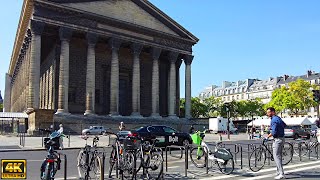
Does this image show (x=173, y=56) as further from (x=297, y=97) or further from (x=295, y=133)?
(x=297, y=97)

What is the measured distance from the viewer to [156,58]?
5881 cm

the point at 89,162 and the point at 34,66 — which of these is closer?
the point at 89,162

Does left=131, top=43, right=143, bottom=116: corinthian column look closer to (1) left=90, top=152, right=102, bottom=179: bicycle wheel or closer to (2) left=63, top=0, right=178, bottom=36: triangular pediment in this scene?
(2) left=63, top=0, right=178, bottom=36: triangular pediment

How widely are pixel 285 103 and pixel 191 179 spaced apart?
7644 centimetres

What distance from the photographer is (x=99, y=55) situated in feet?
195

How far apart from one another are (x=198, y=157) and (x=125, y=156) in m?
4.52

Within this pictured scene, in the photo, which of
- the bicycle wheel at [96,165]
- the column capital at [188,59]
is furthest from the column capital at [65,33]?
the bicycle wheel at [96,165]

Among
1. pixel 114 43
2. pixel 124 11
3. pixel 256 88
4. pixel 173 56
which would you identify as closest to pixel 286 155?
pixel 114 43

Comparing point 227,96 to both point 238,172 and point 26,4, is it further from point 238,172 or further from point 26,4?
point 238,172

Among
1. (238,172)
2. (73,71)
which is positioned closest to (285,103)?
(73,71)

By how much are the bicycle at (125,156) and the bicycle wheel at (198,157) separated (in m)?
3.84

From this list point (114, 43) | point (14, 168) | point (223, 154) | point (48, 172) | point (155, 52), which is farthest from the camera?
point (155, 52)

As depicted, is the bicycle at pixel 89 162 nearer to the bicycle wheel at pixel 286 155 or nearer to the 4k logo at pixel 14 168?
the 4k logo at pixel 14 168

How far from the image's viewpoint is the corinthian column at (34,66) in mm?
44844
